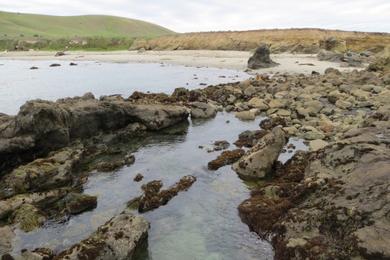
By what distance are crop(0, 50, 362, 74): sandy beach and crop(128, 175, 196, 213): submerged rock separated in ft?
140

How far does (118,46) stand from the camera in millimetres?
130750

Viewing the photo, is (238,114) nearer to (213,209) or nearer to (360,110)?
(360,110)

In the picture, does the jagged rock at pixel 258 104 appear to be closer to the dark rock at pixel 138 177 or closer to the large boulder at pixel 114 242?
the dark rock at pixel 138 177

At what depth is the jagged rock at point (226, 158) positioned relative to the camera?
25.3 m

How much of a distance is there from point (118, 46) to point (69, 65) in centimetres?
3805

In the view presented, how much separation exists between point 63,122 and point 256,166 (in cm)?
1282

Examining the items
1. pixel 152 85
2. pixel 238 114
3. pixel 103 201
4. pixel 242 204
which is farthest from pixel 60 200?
pixel 152 85

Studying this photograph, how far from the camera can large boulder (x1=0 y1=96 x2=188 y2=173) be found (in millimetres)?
25203

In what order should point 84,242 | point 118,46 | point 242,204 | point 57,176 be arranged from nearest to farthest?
1. point 84,242
2. point 242,204
3. point 57,176
4. point 118,46

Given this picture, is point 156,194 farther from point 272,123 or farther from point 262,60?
point 262,60

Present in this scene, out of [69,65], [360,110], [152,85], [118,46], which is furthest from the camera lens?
[118,46]

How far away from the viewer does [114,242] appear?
50.7ft

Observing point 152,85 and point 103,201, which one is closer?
point 103,201

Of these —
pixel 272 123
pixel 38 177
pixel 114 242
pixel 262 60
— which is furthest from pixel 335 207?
pixel 262 60
